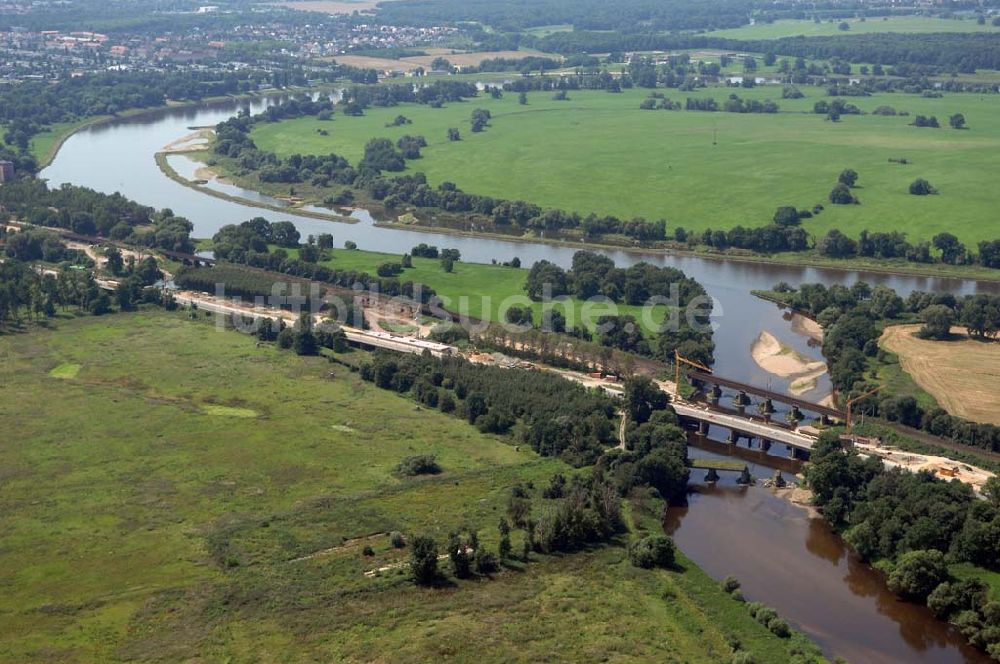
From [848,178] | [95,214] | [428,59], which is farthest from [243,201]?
[428,59]

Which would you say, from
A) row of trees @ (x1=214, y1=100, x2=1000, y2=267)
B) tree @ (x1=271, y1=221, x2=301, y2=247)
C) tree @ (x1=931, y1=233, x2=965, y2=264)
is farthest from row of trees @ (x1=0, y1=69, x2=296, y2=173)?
tree @ (x1=931, y1=233, x2=965, y2=264)

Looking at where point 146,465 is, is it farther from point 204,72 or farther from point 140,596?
point 204,72

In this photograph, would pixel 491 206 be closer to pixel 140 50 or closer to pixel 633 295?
pixel 633 295

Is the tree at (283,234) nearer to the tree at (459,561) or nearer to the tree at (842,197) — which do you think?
the tree at (842,197)

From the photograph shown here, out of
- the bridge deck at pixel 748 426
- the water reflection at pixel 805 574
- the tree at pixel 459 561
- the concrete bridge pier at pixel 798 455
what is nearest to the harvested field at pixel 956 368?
the concrete bridge pier at pixel 798 455

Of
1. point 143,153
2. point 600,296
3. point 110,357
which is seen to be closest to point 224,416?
point 110,357

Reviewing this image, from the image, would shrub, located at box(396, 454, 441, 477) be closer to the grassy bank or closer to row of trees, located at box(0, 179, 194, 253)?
row of trees, located at box(0, 179, 194, 253)

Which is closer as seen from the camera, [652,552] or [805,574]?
[652,552]
